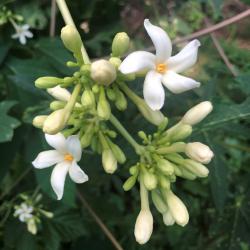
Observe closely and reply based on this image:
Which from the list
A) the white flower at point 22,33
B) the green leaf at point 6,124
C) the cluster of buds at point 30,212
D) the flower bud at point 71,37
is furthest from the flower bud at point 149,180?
the white flower at point 22,33

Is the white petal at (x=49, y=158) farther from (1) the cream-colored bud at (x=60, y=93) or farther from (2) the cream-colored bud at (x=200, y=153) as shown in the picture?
(2) the cream-colored bud at (x=200, y=153)

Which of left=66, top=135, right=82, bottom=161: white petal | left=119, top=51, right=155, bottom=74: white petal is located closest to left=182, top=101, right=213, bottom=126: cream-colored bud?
left=119, top=51, right=155, bottom=74: white petal

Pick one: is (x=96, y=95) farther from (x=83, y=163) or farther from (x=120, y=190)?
(x=120, y=190)

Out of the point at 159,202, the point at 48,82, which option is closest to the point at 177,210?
the point at 159,202

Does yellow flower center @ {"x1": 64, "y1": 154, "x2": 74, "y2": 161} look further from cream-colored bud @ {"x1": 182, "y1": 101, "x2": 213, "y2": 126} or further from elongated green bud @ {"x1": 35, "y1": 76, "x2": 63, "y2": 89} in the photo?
cream-colored bud @ {"x1": 182, "y1": 101, "x2": 213, "y2": 126}

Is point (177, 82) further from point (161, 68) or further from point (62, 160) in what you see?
point (62, 160)

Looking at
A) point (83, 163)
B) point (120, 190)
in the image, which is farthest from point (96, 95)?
point (120, 190)
